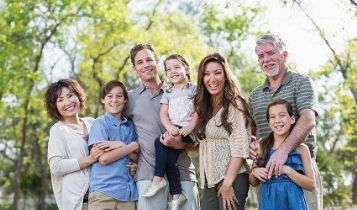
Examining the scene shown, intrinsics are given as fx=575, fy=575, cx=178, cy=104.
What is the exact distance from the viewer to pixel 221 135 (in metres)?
5.09

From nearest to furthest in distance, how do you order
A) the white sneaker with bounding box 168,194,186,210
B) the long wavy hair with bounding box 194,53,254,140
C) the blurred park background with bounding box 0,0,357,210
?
the long wavy hair with bounding box 194,53,254,140
the white sneaker with bounding box 168,194,186,210
the blurred park background with bounding box 0,0,357,210

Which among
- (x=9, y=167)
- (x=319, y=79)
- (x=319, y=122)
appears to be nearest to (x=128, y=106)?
(x=319, y=79)

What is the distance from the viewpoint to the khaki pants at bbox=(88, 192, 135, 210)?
533 centimetres

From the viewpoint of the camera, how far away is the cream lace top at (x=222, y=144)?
5.02 meters

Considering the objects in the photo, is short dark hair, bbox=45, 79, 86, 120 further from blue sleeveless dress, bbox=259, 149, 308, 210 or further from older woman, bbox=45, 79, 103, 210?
blue sleeveless dress, bbox=259, 149, 308, 210

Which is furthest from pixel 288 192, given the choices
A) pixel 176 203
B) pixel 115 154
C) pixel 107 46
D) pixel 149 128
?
pixel 107 46

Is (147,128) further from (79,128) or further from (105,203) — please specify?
(105,203)

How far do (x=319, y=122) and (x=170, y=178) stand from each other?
3684 cm

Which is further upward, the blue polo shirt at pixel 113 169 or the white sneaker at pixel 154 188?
the blue polo shirt at pixel 113 169

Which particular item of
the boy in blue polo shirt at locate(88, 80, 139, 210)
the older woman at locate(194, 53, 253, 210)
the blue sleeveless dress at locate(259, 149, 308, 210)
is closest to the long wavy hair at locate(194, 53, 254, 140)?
the older woman at locate(194, 53, 253, 210)

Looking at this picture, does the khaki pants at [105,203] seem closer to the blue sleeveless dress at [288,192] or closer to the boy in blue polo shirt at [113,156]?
the boy in blue polo shirt at [113,156]

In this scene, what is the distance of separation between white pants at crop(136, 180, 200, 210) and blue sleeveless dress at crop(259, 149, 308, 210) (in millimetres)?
869

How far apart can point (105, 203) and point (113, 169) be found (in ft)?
1.10

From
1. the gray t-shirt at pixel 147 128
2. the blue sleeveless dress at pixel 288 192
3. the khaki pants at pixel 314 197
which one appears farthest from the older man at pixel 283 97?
the gray t-shirt at pixel 147 128
